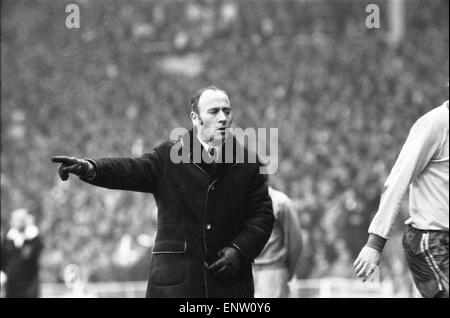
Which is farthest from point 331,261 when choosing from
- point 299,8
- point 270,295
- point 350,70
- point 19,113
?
point 299,8

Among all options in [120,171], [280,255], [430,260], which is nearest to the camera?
[430,260]

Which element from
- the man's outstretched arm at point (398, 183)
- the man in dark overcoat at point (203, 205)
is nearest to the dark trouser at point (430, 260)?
the man's outstretched arm at point (398, 183)

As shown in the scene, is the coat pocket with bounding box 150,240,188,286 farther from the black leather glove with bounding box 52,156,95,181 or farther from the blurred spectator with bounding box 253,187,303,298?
the blurred spectator with bounding box 253,187,303,298

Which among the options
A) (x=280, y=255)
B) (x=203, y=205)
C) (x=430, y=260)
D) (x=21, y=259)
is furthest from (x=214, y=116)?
(x=21, y=259)

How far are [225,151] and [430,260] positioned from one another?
1186 mm

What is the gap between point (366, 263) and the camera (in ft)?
13.2

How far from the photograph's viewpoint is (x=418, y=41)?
22297 mm

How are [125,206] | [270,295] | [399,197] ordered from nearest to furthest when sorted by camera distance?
[399,197], [270,295], [125,206]

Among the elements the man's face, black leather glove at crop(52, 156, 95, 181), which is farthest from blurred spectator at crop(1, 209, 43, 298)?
black leather glove at crop(52, 156, 95, 181)

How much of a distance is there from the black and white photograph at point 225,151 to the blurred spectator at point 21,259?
2 cm

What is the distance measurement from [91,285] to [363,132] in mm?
6554

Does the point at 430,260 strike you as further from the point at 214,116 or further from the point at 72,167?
the point at 72,167

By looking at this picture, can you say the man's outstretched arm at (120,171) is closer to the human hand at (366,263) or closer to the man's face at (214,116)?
the man's face at (214,116)

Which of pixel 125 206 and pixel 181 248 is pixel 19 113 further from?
pixel 181 248
